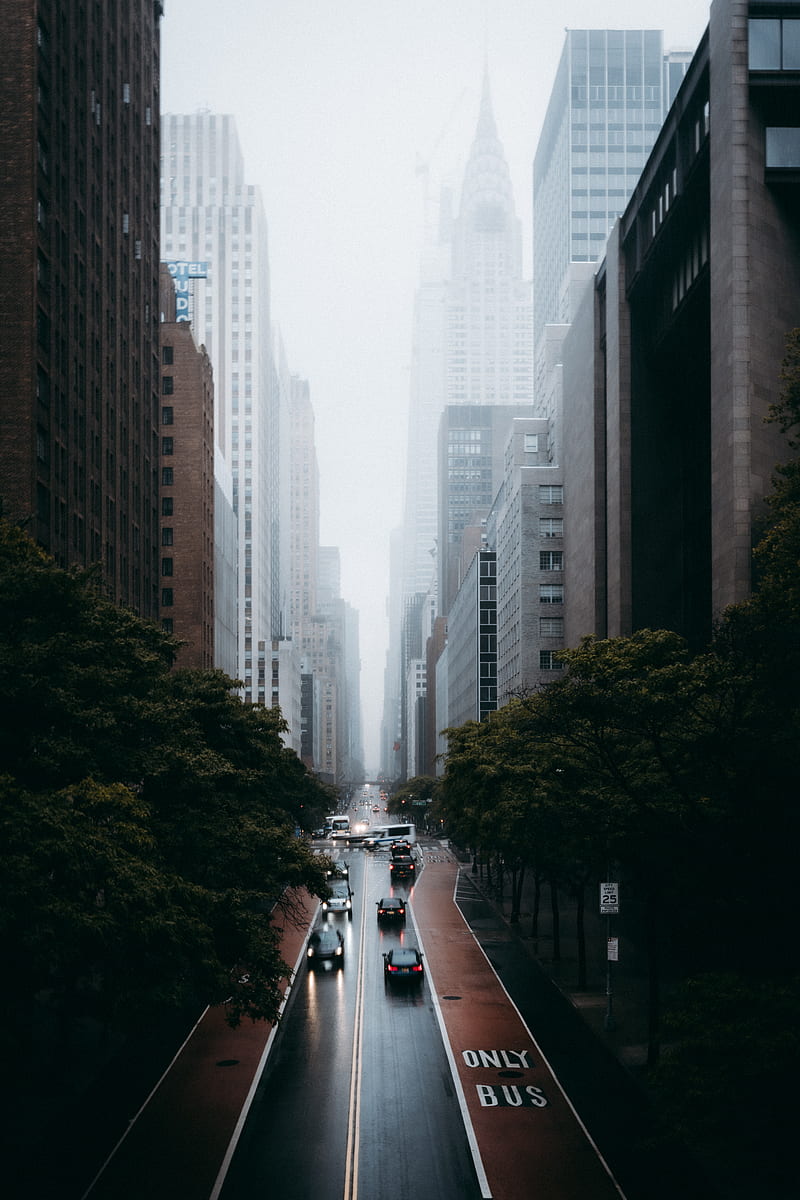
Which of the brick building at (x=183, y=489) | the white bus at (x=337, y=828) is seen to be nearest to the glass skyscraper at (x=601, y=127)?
the white bus at (x=337, y=828)

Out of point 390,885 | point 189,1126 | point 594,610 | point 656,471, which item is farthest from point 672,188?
point 390,885

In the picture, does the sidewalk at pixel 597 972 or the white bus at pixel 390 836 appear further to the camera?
the white bus at pixel 390 836

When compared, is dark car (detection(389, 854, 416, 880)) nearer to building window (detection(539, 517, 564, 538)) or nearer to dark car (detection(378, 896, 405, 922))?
dark car (detection(378, 896, 405, 922))

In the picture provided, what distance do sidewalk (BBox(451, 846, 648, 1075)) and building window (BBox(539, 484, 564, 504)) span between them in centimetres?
3569

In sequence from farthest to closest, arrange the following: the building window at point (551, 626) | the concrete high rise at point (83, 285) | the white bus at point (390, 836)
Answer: the white bus at point (390, 836)
the building window at point (551, 626)
the concrete high rise at point (83, 285)

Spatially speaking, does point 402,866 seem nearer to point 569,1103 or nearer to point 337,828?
point 569,1103

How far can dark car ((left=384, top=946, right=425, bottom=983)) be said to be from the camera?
140 feet

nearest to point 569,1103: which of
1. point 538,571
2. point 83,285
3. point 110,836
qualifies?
point 110,836

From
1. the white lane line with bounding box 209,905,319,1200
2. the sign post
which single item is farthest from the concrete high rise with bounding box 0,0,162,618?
the sign post

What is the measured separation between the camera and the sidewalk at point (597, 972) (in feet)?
109

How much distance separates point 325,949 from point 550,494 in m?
55.4

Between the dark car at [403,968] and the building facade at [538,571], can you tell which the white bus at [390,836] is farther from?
the dark car at [403,968]

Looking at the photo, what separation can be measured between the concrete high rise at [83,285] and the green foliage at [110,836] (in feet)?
28.0

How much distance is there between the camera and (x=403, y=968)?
42.9 metres
